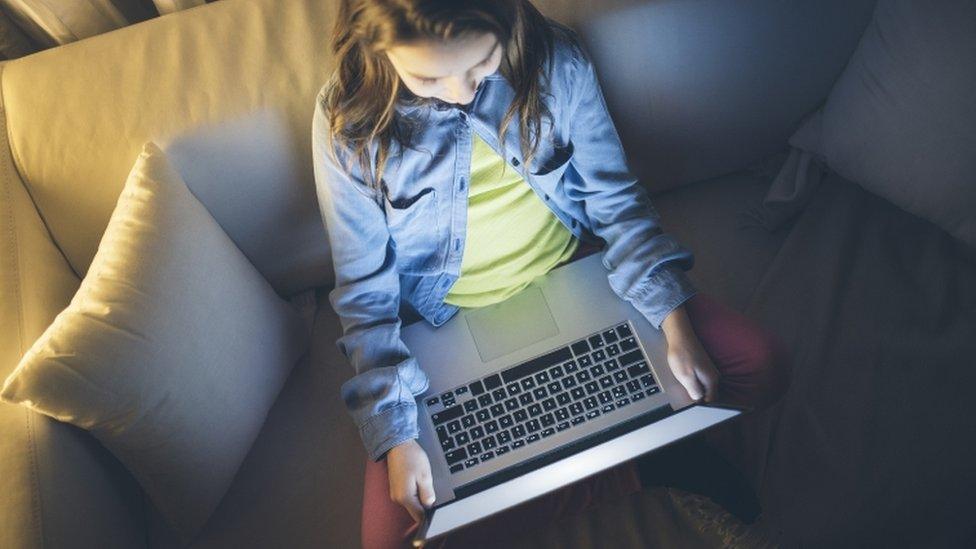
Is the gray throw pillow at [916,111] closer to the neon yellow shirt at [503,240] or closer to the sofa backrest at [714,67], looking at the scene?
the sofa backrest at [714,67]

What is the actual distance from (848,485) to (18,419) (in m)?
1.29

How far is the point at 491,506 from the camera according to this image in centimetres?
83

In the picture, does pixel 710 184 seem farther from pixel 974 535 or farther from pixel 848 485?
pixel 974 535

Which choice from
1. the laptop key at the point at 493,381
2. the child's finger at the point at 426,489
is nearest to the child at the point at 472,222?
the child's finger at the point at 426,489

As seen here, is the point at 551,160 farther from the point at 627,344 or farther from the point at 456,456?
the point at 456,456

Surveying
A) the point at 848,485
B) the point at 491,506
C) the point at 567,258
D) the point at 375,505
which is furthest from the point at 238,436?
the point at 848,485

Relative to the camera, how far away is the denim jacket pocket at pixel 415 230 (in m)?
0.97

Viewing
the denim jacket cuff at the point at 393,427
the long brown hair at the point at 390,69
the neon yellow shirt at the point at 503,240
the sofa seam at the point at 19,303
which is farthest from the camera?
the neon yellow shirt at the point at 503,240

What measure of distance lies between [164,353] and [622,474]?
2.51ft

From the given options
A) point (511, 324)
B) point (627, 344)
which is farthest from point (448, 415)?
point (627, 344)

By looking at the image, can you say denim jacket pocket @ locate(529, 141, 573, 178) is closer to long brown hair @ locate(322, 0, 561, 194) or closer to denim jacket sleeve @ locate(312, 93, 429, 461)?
long brown hair @ locate(322, 0, 561, 194)

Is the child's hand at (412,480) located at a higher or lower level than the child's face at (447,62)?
lower

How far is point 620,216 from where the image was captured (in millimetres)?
1038

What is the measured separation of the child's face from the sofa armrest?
0.72 meters
